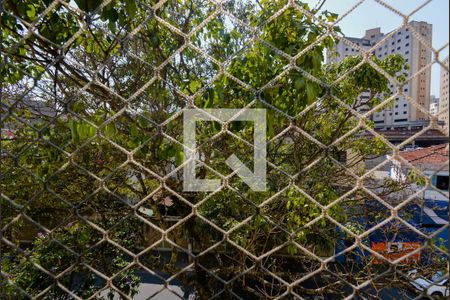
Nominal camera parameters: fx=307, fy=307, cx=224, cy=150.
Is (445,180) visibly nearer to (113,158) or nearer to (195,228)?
(195,228)

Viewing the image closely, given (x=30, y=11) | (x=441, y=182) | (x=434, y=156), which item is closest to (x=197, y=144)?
(x=30, y=11)

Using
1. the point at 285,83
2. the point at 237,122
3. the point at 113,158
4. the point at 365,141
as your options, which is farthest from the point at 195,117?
the point at 365,141

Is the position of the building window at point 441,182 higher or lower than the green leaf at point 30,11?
lower

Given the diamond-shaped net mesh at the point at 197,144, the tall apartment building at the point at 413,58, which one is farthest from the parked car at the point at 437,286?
the tall apartment building at the point at 413,58

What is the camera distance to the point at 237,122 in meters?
0.74

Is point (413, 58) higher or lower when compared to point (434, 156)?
higher

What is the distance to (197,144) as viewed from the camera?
1.01 meters

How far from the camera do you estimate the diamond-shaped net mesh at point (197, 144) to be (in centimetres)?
69

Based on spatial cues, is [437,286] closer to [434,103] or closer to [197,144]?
[434,103]

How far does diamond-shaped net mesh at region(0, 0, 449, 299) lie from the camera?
69 centimetres

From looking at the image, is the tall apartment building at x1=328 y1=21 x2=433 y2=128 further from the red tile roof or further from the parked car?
the parked car

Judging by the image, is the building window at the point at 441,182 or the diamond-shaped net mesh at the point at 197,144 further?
the diamond-shaped net mesh at the point at 197,144

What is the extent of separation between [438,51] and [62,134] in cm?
117

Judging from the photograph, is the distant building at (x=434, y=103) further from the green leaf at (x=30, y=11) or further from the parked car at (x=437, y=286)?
the green leaf at (x=30, y=11)
